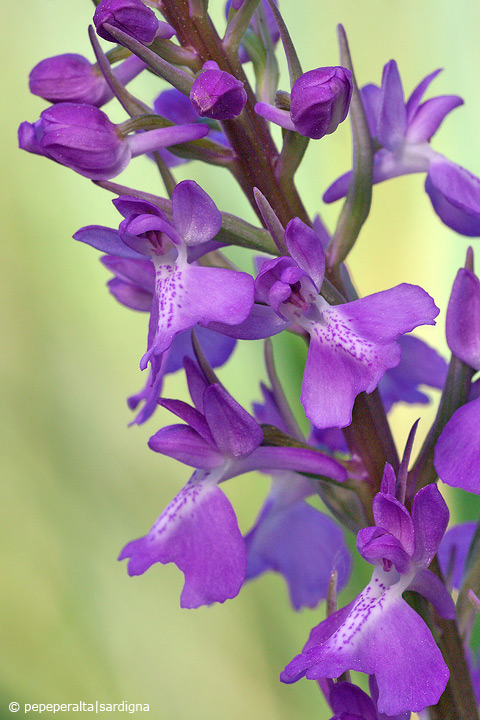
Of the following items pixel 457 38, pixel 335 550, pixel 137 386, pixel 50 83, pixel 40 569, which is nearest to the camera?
pixel 50 83

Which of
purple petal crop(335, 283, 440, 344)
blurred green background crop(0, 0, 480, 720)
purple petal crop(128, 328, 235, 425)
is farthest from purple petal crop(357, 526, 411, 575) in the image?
blurred green background crop(0, 0, 480, 720)

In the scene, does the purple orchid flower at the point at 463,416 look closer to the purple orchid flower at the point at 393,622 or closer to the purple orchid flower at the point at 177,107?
the purple orchid flower at the point at 393,622

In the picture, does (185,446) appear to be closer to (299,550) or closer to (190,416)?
(190,416)

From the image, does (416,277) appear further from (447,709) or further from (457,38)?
(447,709)

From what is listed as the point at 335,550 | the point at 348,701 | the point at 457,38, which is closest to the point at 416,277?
the point at 457,38

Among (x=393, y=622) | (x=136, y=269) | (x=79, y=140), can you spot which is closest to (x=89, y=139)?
(x=79, y=140)

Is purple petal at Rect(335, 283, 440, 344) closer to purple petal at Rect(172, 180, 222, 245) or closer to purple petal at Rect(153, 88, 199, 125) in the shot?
purple petal at Rect(172, 180, 222, 245)

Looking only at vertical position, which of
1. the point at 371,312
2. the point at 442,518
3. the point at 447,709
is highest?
the point at 371,312
